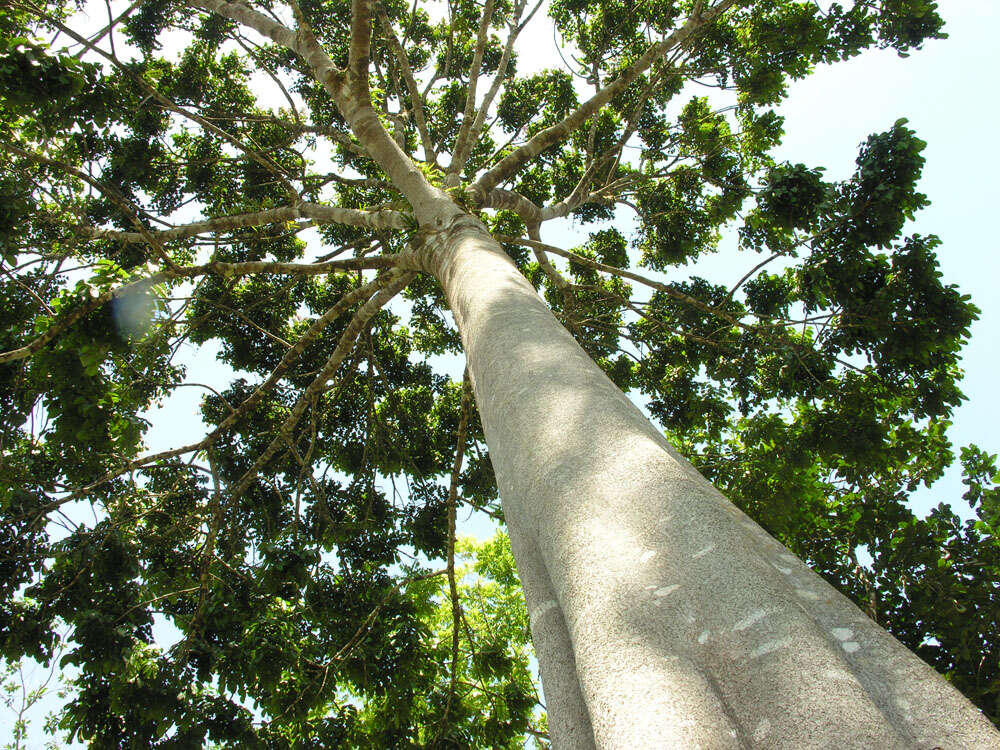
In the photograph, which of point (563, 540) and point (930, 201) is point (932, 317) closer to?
point (930, 201)

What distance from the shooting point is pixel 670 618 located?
47.9 inches

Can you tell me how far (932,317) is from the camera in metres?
4.99

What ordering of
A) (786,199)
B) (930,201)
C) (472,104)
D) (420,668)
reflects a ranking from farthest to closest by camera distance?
1. (472,104)
2. (420,668)
3. (786,199)
4. (930,201)

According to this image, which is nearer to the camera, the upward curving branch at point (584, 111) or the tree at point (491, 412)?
the tree at point (491, 412)

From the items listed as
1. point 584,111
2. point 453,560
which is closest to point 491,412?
point 453,560

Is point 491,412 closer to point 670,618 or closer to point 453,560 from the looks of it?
point 670,618

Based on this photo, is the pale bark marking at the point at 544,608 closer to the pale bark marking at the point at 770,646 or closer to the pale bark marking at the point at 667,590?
the pale bark marking at the point at 667,590

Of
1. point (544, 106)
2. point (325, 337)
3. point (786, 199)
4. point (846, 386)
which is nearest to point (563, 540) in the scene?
point (786, 199)

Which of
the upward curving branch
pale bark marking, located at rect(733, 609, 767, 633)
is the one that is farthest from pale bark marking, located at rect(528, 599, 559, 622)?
the upward curving branch

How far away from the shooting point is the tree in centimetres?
132

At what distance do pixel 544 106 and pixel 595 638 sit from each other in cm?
1047

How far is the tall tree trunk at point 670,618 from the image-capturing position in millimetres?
1023

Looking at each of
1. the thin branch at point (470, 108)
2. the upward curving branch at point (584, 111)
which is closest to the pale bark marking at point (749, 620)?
the upward curving branch at point (584, 111)

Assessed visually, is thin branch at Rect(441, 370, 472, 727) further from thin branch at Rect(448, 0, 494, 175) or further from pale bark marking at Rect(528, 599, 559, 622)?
pale bark marking at Rect(528, 599, 559, 622)
